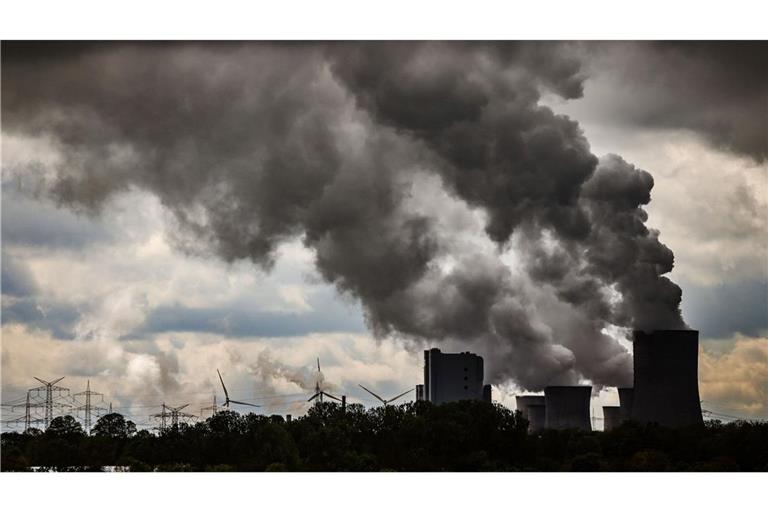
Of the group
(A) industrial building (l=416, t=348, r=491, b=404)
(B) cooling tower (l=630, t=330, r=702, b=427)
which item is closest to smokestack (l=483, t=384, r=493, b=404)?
(A) industrial building (l=416, t=348, r=491, b=404)

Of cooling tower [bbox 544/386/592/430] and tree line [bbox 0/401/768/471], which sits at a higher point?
cooling tower [bbox 544/386/592/430]

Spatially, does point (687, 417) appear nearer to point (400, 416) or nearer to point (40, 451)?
point (400, 416)

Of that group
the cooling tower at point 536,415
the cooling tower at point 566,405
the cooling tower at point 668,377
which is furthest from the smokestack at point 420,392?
the cooling tower at point 668,377

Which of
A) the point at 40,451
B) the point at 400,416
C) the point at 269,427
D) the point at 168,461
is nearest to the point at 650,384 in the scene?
the point at 400,416

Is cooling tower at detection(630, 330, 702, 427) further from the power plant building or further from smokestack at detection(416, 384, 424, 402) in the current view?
smokestack at detection(416, 384, 424, 402)

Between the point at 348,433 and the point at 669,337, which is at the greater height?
the point at 669,337

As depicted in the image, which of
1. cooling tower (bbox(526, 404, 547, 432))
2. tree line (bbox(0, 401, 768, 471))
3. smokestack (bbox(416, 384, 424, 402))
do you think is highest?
smokestack (bbox(416, 384, 424, 402))
